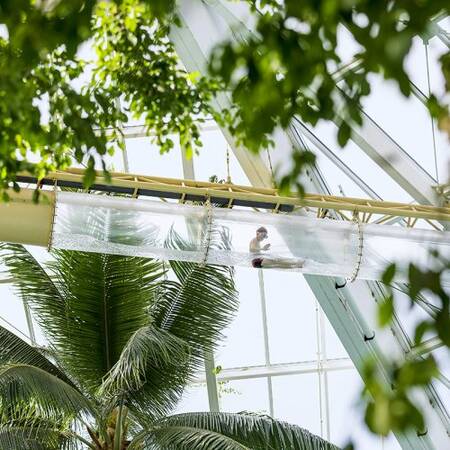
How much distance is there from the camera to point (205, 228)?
8.16m

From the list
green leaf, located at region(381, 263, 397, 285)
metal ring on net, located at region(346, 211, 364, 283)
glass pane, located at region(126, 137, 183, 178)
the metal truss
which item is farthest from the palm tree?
green leaf, located at region(381, 263, 397, 285)

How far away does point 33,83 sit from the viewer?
367 cm

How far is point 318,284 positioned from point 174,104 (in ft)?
19.1

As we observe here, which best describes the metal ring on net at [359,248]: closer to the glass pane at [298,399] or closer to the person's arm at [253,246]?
the person's arm at [253,246]

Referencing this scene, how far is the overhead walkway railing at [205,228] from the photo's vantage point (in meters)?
7.95

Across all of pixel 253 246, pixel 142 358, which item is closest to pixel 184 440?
pixel 142 358

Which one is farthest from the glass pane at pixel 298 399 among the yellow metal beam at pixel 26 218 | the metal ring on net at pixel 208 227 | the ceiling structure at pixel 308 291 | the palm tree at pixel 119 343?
the yellow metal beam at pixel 26 218

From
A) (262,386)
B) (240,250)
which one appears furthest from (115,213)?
(262,386)

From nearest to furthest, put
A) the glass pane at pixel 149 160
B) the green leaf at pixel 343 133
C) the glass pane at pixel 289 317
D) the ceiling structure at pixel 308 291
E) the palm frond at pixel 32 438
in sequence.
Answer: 1. the green leaf at pixel 343 133
2. the ceiling structure at pixel 308 291
3. the palm frond at pixel 32 438
4. the glass pane at pixel 149 160
5. the glass pane at pixel 289 317

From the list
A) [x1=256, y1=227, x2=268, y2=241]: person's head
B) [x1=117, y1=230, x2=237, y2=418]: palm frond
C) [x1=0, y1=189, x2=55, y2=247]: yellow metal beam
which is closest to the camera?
[x1=0, y1=189, x2=55, y2=247]: yellow metal beam

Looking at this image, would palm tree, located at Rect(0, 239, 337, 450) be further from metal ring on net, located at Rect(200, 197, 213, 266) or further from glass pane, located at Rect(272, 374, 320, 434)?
glass pane, located at Rect(272, 374, 320, 434)

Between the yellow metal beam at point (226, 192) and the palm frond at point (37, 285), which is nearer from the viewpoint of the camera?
the yellow metal beam at point (226, 192)

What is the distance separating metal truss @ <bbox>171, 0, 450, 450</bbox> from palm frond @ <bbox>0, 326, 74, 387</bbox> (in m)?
2.75

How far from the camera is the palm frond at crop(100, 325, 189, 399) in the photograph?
28.4ft
